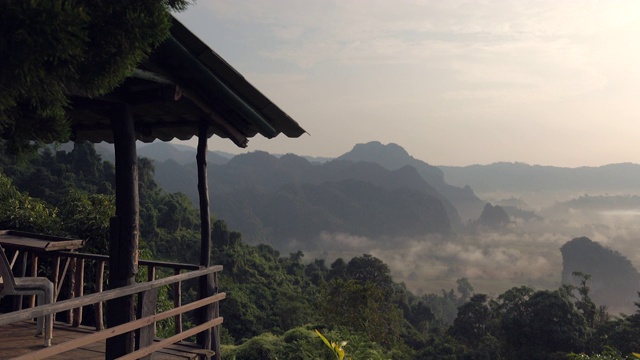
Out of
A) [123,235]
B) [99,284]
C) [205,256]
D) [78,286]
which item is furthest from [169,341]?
[78,286]

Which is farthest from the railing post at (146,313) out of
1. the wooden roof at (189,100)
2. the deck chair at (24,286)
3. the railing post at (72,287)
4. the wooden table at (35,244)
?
the railing post at (72,287)

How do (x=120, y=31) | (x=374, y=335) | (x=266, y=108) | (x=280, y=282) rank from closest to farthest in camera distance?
(x=120, y=31) → (x=266, y=108) → (x=374, y=335) → (x=280, y=282)

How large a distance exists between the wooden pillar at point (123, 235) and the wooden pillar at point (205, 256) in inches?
48.1

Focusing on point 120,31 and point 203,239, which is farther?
point 203,239

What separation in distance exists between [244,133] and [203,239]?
1.43 m

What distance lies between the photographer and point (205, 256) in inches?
247

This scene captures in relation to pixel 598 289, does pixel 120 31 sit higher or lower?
higher

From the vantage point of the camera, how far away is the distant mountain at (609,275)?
17600 centimetres

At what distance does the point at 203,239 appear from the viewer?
20.7ft

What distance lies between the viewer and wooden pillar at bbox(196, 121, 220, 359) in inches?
234

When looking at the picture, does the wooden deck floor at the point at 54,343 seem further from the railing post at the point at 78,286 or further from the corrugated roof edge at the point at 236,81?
the corrugated roof edge at the point at 236,81

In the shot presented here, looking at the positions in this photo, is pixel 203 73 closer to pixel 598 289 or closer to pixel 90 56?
pixel 90 56

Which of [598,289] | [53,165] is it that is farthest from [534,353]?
[598,289]

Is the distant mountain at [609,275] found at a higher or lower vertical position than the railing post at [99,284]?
lower
